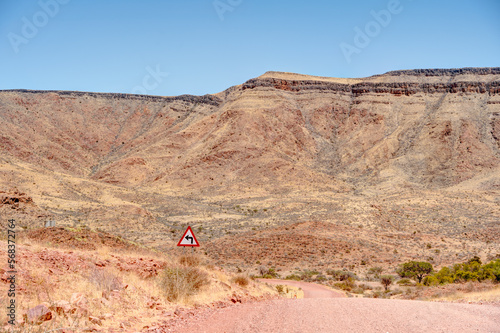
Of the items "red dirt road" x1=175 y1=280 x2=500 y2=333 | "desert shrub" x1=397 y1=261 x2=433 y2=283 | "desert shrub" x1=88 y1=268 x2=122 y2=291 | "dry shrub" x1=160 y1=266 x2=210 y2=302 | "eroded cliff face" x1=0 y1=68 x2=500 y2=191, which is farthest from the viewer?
"eroded cliff face" x1=0 y1=68 x2=500 y2=191

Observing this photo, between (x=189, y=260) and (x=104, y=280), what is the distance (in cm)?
364

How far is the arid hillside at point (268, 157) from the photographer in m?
46.2

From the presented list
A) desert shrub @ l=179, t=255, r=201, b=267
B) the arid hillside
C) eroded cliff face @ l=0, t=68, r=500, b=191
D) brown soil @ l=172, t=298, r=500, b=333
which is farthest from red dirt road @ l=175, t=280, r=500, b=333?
eroded cliff face @ l=0, t=68, r=500, b=191

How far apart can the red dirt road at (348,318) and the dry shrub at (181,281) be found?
1.08 metres

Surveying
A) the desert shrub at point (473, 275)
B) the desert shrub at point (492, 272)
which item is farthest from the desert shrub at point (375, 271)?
the desert shrub at point (492, 272)

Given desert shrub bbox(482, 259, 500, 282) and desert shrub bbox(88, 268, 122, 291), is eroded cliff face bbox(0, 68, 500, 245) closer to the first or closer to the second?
desert shrub bbox(482, 259, 500, 282)

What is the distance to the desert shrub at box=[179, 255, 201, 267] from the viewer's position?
12.0 meters

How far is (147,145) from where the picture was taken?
92625 mm

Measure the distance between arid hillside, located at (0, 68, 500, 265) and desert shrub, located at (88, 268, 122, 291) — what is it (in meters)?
24.0

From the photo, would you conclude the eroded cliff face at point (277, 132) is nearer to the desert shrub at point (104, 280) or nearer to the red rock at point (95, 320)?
the desert shrub at point (104, 280)

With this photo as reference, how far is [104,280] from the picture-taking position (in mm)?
8734

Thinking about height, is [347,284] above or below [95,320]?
below

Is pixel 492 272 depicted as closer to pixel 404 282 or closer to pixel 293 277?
pixel 404 282

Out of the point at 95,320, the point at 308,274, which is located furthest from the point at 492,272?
the point at 95,320
